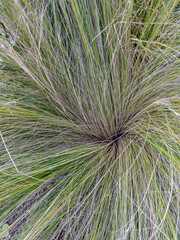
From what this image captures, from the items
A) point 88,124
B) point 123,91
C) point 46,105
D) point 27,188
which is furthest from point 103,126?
point 27,188

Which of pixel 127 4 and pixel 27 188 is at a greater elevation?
pixel 127 4

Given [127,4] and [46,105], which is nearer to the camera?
[127,4]

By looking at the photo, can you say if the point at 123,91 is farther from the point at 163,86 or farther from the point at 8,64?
the point at 8,64

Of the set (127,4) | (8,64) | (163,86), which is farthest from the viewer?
(8,64)

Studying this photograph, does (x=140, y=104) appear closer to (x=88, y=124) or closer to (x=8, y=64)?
(x=88, y=124)

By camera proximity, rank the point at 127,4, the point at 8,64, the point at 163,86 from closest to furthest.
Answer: the point at 127,4, the point at 163,86, the point at 8,64

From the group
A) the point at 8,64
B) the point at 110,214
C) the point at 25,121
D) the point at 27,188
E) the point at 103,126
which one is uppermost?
the point at 8,64
